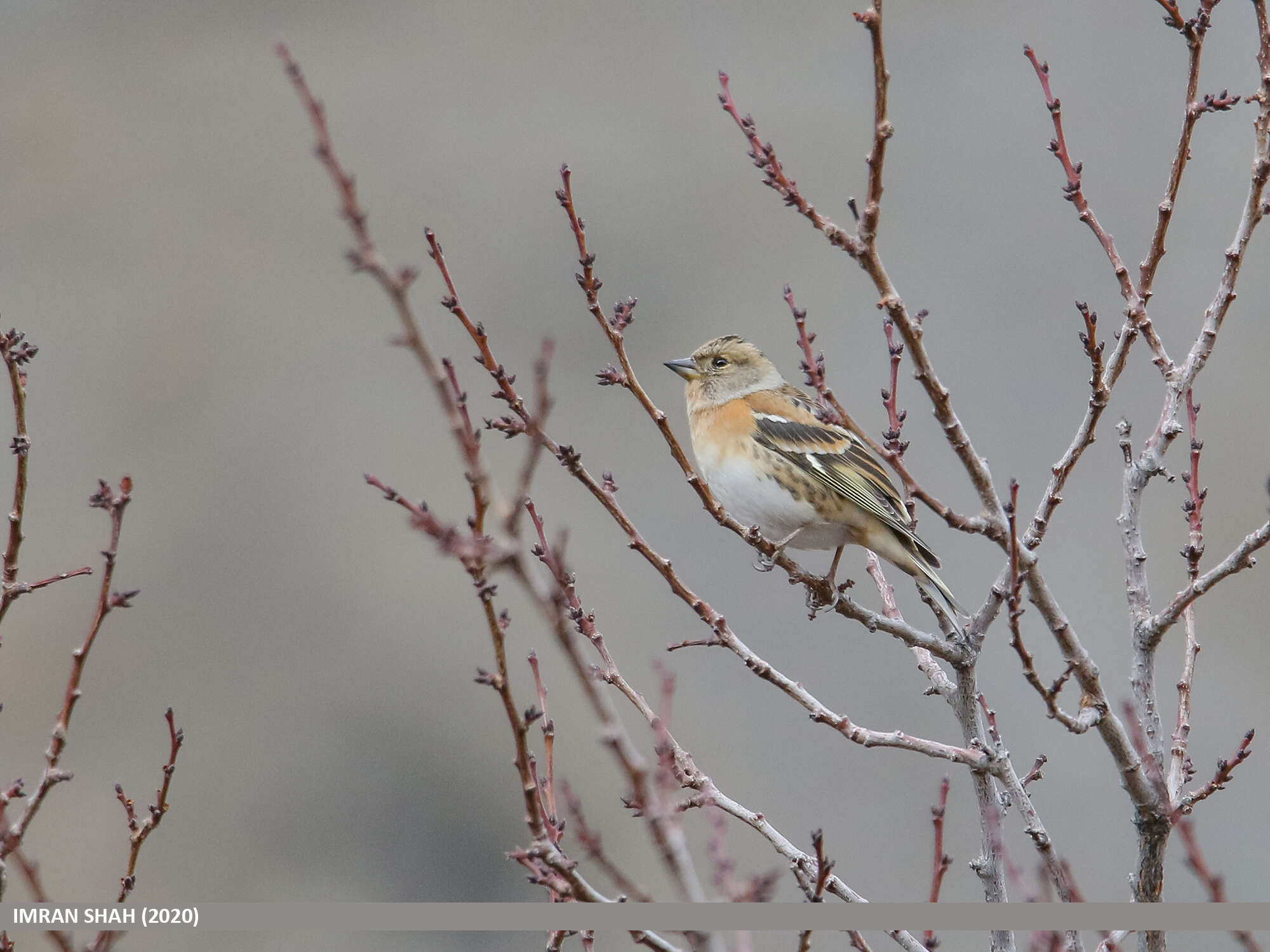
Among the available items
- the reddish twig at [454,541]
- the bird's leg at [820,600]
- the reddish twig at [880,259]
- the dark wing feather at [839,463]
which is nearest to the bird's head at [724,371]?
the dark wing feather at [839,463]

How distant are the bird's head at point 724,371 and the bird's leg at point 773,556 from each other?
0.65 metres

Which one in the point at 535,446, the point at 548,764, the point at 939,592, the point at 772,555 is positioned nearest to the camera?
the point at 535,446

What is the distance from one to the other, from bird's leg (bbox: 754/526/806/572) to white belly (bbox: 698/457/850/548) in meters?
0.03

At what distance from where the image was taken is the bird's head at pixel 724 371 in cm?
448

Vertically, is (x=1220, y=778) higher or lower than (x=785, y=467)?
lower

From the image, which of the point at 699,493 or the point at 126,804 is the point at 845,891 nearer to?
the point at 699,493

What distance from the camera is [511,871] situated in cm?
1033

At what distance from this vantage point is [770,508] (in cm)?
407

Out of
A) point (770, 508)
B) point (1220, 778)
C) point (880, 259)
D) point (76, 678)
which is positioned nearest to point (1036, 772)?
point (1220, 778)

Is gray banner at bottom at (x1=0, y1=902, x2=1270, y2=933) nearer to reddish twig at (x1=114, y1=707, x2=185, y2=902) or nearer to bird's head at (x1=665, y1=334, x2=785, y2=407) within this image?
reddish twig at (x1=114, y1=707, x2=185, y2=902)

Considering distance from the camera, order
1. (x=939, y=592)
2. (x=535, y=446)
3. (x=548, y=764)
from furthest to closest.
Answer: (x=939, y=592), (x=548, y=764), (x=535, y=446)

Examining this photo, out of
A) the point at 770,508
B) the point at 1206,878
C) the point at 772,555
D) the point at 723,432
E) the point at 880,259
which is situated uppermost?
the point at 723,432

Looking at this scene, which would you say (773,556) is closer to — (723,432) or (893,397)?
(893,397)

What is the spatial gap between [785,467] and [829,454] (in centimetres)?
17
